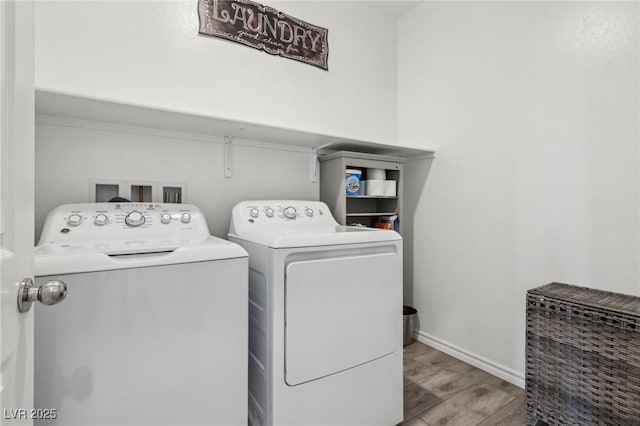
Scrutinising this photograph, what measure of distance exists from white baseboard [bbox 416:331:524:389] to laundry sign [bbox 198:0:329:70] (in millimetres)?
2283

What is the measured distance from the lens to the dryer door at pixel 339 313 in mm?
1268

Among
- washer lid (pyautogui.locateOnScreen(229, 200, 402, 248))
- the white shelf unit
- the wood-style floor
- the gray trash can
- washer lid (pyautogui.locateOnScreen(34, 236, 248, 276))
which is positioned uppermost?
the white shelf unit

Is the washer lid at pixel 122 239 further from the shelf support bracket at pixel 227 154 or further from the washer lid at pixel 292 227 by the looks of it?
the shelf support bracket at pixel 227 154

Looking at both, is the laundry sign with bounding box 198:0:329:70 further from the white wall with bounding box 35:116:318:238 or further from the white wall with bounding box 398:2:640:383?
the white wall with bounding box 398:2:640:383

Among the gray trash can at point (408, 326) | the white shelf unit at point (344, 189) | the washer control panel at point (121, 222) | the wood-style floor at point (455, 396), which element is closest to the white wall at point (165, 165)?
the white shelf unit at point (344, 189)

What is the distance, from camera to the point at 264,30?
2.09m

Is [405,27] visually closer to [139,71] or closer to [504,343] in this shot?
[139,71]

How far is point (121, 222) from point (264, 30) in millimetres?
1539

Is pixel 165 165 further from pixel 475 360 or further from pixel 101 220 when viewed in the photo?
pixel 475 360

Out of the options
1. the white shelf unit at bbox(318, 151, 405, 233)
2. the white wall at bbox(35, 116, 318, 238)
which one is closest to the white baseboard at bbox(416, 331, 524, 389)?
the white shelf unit at bbox(318, 151, 405, 233)

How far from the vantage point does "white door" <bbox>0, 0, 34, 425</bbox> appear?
513mm

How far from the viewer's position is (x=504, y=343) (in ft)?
6.49

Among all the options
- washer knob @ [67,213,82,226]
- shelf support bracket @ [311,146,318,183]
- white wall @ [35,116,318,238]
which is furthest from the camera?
shelf support bracket @ [311,146,318,183]

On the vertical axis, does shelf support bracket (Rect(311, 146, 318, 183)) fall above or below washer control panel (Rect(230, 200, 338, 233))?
above
